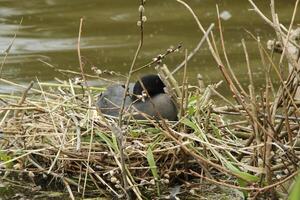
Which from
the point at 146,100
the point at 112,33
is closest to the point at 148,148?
the point at 146,100

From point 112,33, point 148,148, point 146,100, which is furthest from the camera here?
point 112,33

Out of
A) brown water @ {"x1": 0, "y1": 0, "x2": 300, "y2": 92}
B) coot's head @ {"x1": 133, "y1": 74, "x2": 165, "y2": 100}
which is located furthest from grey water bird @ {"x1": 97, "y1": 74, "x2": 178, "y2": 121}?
brown water @ {"x1": 0, "y1": 0, "x2": 300, "y2": 92}

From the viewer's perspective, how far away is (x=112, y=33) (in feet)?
25.3

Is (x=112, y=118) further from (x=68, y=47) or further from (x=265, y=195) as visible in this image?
(x=68, y=47)

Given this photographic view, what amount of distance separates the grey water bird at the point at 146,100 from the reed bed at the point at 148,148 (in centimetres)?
7

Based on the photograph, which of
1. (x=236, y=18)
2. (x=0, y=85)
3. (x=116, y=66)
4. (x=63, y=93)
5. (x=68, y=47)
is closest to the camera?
(x=63, y=93)

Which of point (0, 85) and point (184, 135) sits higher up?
point (184, 135)

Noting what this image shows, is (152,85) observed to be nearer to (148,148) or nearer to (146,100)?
(146,100)

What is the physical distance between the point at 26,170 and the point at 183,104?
0.72 meters

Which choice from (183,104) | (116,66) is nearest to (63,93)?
(183,104)

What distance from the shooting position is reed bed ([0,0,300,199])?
3703 mm

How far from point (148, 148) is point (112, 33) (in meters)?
3.90

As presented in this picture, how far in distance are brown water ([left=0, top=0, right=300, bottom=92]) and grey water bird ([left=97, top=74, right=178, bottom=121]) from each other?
1.67 meters

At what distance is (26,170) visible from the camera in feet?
13.3
